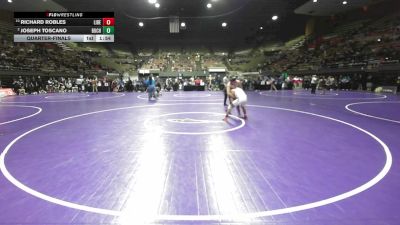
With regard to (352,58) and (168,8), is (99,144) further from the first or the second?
(352,58)

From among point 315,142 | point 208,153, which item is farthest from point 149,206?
point 315,142

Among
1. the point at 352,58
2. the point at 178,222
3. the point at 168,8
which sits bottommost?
the point at 178,222

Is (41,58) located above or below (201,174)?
above

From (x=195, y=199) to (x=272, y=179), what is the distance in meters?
1.22

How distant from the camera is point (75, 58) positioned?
3816 centimetres
